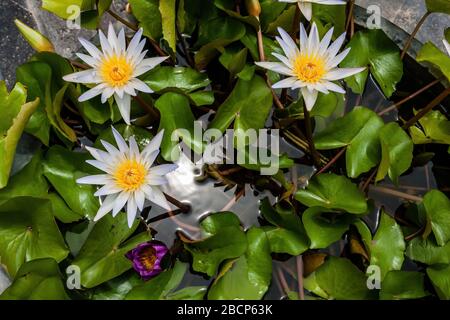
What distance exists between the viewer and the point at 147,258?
1436mm

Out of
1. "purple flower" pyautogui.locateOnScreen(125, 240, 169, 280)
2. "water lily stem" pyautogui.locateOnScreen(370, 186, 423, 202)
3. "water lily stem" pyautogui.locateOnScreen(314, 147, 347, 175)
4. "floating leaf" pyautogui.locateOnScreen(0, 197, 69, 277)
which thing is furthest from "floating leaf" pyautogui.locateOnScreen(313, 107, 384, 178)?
"floating leaf" pyautogui.locateOnScreen(0, 197, 69, 277)

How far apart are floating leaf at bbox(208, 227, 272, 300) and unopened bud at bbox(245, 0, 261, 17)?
0.60 m

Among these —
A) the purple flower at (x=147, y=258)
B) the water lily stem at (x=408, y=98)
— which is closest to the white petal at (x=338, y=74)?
the water lily stem at (x=408, y=98)

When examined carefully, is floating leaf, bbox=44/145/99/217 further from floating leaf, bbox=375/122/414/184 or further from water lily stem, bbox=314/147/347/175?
floating leaf, bbox=375/122/414/184

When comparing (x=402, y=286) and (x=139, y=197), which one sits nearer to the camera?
(x=139, y=197)

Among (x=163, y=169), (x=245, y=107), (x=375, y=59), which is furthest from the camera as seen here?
(x=375, y=59)

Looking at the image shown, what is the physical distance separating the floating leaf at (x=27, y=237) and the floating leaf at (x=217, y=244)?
1.14 ft

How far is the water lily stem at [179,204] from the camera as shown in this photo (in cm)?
155

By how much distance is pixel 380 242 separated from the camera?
145 cm

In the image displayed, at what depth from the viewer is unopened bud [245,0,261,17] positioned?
152 cm

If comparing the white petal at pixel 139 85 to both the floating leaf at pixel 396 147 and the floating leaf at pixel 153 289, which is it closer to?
the floating leaf at pixel 153 289

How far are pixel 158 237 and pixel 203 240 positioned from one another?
0.22 meters

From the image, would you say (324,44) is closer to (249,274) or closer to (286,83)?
(286,83)

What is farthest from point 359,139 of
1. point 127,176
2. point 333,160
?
point 127,176
